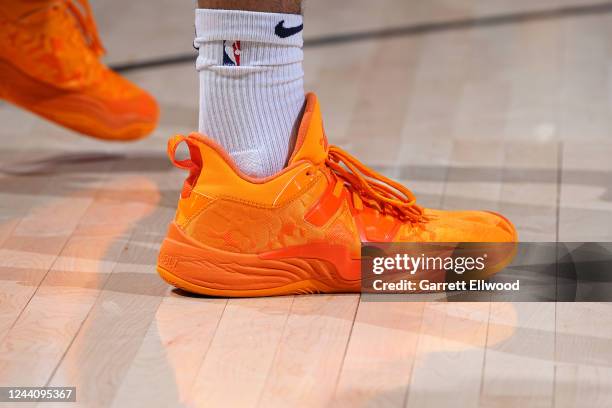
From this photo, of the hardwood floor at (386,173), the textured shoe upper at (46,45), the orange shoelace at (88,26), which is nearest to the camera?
the hardwood floor at (386,173)

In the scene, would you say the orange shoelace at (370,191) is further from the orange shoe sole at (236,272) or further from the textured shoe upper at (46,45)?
the textured shoe upper at (46,45)

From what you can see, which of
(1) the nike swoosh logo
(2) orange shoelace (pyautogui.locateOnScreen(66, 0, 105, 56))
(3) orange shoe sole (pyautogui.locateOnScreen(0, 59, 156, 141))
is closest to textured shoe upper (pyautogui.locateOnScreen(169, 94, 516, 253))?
(1) the nike swoosh logo

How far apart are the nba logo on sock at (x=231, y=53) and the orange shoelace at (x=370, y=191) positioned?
176mm

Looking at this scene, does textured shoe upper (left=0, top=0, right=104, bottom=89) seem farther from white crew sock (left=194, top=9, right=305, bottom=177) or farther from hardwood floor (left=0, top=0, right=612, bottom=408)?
white crew sock (left=194, top=9, right=305, bottom=177)

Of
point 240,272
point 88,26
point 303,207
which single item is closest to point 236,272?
point 240,272

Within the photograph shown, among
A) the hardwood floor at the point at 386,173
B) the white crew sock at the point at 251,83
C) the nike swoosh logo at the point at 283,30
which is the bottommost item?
the hardwood floor at the point at 386,173

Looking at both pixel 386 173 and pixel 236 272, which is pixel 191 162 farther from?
pixel 386 173

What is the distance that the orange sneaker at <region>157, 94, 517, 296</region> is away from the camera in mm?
1220

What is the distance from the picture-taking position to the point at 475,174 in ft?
5.47

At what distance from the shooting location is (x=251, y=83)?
122 cm

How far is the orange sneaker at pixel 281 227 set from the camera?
122 centimetres

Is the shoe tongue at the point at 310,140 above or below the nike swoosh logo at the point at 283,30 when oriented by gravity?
below

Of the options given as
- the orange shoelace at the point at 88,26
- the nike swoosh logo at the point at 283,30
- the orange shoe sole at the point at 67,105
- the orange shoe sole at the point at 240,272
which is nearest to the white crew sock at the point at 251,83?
the nike swoosh logo at the point at 283,30

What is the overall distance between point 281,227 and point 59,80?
0.65 metres
